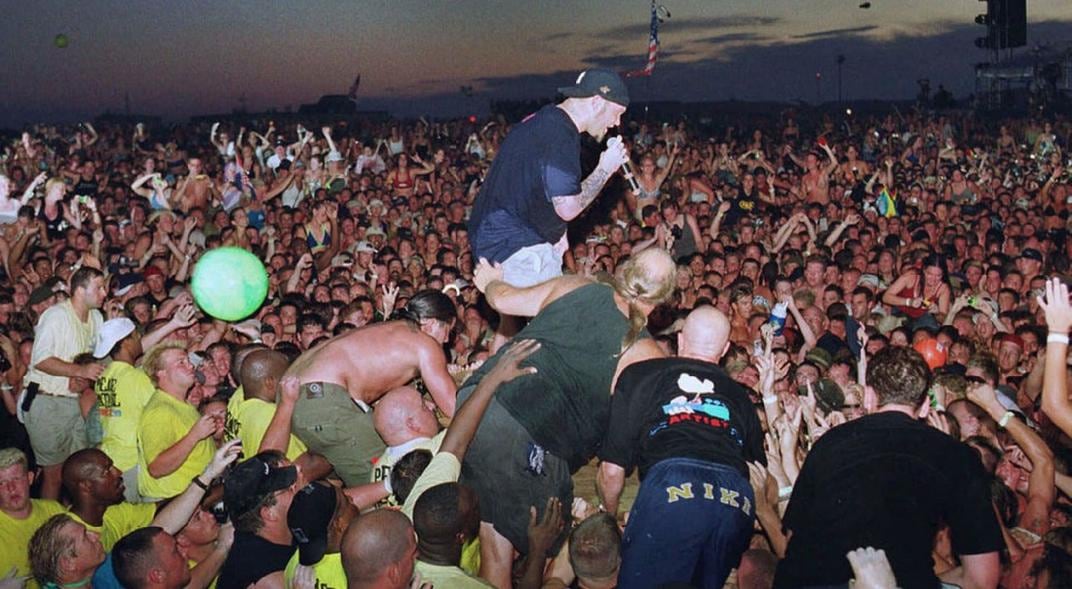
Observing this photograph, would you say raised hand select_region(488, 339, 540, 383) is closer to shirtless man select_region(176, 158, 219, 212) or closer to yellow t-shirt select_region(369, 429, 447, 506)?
yellow t-shirt select_region(369, 429, 447, 506)

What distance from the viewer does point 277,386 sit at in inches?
212

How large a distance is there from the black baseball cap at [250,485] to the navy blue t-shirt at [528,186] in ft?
6.45

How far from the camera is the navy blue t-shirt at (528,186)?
514cm

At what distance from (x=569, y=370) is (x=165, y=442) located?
2649 millimetres

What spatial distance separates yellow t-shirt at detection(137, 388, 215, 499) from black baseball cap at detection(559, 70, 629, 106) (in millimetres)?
2826

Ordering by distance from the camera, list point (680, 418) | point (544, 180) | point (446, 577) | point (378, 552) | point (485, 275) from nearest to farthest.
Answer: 1. point (378, 552)
2. point (446, 577)
3. point (680, 418)
4. point (485, 275)
5. point (544, 180)

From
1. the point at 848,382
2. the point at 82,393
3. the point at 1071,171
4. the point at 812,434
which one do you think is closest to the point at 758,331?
the point at 848,382

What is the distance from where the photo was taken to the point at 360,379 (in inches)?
211

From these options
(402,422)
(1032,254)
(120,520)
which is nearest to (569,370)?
(402,422)

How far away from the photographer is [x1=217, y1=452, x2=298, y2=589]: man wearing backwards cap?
3.78 meters

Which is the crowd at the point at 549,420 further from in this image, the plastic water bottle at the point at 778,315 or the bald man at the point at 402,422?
the plastic water bottle at the point at 778,315

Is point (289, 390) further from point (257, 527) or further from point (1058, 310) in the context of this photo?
point (1058, 310)

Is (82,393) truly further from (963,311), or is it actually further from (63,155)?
(63,155)

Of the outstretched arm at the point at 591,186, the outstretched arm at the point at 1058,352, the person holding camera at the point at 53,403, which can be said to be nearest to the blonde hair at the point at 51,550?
the outstretched arm at the point at 591,186
